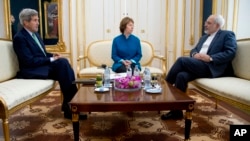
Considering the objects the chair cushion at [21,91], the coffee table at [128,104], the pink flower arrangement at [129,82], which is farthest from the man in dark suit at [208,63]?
the chair cushion at [21,91]

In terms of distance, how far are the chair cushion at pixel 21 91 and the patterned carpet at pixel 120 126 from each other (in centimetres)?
36

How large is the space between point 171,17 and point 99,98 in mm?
2655

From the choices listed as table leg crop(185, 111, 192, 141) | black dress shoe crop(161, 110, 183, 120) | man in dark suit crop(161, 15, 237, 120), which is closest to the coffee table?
table leg crop(185, 111, 192, 141)

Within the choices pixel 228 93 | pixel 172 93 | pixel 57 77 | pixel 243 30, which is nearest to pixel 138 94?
pixel 172 93

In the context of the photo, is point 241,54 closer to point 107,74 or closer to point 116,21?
point 107,74

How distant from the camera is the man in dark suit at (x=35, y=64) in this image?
2.45 m

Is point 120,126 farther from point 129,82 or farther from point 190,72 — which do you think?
point 190,72

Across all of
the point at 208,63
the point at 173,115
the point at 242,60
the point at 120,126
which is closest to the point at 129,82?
the point at 120,126

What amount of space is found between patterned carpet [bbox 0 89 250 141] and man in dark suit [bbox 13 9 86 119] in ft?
0.82

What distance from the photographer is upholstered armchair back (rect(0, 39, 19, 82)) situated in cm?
233

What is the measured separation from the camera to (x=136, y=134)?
2053 millimetres

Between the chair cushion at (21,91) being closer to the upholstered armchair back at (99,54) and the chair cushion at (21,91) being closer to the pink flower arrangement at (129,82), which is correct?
the pink flower arrangement at (129,82)

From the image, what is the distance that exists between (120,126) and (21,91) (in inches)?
37.0

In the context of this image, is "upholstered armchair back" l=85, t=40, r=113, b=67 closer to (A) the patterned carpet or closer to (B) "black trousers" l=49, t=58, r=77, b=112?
(A) the patterned carpet
